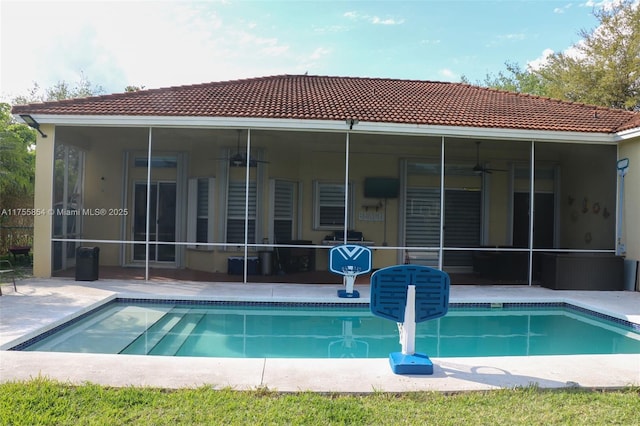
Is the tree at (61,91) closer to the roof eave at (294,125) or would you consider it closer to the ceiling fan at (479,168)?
the roof eave at (294,125)

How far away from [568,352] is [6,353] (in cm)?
644

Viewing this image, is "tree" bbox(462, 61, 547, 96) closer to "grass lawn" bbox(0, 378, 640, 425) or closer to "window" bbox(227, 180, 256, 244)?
"window" bbox(227, 180, 256, 244)

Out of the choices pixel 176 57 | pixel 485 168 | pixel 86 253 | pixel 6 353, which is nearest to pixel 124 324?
pixel 6 353

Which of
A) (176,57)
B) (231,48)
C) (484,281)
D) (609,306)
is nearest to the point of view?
(609,306)

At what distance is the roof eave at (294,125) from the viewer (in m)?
8.59

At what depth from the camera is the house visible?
923cm

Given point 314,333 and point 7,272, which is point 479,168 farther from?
point 7,272

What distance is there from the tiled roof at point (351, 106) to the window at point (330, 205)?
7.62 feet

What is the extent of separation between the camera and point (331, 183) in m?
11.9

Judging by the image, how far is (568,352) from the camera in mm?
5809

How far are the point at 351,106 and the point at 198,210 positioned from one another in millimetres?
4479

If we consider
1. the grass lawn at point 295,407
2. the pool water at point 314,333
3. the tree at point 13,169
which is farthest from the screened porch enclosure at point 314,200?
Answer: the grass lawn at point 295,407

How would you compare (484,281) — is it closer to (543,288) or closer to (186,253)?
(543,288)

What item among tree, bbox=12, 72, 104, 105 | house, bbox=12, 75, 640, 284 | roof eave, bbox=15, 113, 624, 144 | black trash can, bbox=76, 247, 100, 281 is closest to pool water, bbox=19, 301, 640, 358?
black trash can, bbox=76, 247, 100, 281
